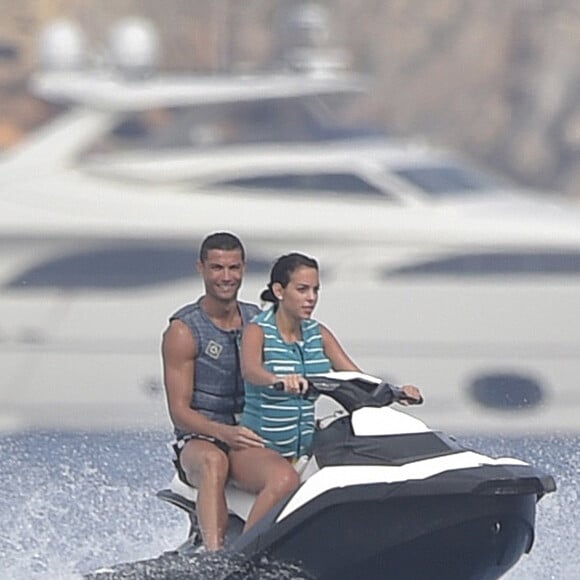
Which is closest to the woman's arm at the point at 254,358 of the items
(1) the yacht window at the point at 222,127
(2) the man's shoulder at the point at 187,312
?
(2) the man's shoulder at the point at 187,312

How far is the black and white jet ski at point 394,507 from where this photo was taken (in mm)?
4316

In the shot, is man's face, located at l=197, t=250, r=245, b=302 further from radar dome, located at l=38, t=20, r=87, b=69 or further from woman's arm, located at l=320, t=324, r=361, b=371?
radar dome, located at l=38, t=20, r=87, b=69

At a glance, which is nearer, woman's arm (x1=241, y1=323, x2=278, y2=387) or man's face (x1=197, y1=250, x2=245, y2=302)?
woman's arm (x1=241, y1=323, x2=278, y2=387)

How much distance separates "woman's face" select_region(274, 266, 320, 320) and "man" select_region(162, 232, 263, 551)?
0.76 ft

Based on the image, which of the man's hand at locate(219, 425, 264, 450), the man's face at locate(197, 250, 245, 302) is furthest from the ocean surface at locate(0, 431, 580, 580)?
the man's face at locate(197, 250, 245, 302)

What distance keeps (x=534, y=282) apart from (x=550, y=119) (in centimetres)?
1355

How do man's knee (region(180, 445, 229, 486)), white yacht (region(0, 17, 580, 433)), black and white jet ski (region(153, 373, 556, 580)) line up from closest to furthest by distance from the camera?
black and white jet ski (region(153, 373, 556, 580)), man's knee (region(180, 445, 229, 486)), white yacht (region(0, 17, 580, 433))

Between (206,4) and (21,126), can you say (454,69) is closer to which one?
(206,4)

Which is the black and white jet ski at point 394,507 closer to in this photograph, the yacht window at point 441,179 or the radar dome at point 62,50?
the yacht window at point 441,179

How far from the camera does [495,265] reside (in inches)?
520

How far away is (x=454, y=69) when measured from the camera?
88.3 ft

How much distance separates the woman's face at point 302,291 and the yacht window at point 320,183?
8713 millimetres

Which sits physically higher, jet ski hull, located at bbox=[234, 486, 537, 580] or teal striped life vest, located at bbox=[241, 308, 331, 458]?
teal striped life vest, located at bbox=[241, 308, 331, 458]

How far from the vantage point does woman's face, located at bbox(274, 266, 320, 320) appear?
448 cm
